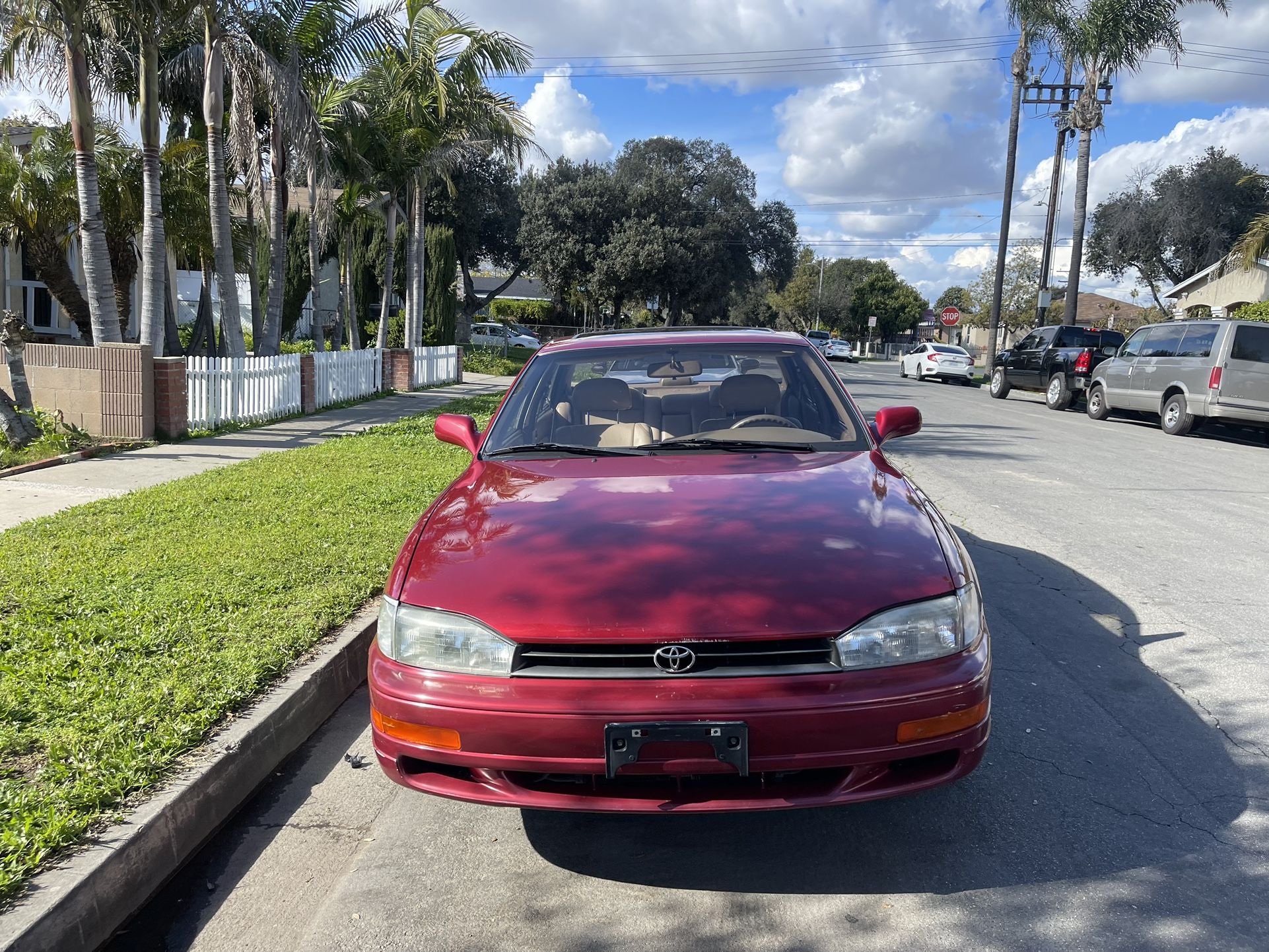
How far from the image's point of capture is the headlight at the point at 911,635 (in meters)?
2.74

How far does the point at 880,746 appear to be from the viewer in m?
2.70

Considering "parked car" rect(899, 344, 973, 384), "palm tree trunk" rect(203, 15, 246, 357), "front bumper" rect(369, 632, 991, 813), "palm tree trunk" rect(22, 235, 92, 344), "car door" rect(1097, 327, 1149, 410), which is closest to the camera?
"front bumper" rect(369, 632, 991, 813)

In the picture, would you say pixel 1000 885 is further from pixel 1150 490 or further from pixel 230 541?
pixel 1150 490

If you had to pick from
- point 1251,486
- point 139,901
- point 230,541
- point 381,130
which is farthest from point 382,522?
point 381,130

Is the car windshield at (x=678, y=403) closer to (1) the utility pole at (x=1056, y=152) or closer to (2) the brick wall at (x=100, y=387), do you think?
(2) the brick wall at (x=100, y=387)

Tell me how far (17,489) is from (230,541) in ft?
10.4

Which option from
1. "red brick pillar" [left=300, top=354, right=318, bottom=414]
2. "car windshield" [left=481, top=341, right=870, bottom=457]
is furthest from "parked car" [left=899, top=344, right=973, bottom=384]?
"car windshield" [left=481, top=341, right=870, bottom=457]

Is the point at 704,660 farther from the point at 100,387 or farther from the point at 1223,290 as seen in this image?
the point at 1223,290

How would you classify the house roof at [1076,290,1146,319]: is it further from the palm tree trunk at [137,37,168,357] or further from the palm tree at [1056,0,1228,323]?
the palm tree trunk at [137,37,168,357]

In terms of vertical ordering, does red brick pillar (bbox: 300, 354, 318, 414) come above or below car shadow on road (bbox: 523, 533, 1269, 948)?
above

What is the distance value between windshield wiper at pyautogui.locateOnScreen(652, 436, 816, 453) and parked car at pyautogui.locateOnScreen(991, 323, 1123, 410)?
1691cm

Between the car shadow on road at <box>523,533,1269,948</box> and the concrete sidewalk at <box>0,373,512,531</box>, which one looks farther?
the concrete sidewalk at <box>0,373,512,531</box>

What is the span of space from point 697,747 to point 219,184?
547 inches

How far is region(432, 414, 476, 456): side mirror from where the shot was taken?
4.55 m
